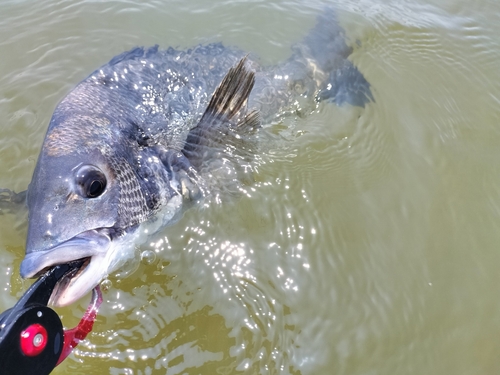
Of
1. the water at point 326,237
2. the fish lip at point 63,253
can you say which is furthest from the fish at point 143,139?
the water at point 326,237

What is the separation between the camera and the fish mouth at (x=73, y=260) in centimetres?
196

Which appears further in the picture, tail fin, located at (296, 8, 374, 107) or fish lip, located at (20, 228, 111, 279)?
tail fin, located at (296, 8, 374, 107)

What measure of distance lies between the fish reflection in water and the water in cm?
2

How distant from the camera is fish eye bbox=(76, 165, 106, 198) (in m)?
2.31

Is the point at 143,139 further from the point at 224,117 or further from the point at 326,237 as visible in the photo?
the point at 326,237

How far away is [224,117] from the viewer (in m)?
3.25

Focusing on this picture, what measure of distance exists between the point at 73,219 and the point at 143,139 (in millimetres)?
945

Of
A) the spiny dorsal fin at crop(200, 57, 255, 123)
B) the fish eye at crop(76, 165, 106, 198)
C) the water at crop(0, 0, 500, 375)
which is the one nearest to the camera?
the fish eye at crop(76, 165, 106, 198)

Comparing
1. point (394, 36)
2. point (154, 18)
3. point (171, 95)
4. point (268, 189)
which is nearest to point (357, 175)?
point (268, 189)

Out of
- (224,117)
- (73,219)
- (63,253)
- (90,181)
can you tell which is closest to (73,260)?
(63,253)

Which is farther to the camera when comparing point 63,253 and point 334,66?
point 334,66

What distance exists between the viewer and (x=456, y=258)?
3.08 m

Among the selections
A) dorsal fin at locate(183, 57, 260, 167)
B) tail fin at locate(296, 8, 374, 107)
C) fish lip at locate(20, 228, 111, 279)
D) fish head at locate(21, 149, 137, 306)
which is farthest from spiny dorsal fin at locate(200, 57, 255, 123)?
fish lip at locate(20, 228, 111, 279)

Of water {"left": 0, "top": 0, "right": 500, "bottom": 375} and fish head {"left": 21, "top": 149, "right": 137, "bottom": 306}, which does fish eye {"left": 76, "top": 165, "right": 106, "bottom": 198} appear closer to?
fish head {"left": 21, "top": 149, "right": 137, "bottom": 306}
